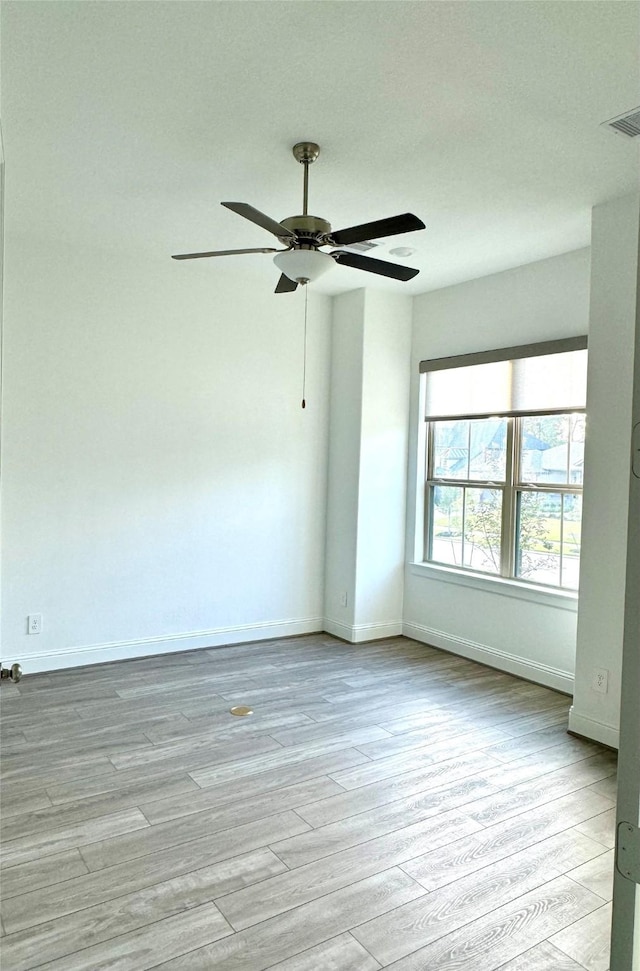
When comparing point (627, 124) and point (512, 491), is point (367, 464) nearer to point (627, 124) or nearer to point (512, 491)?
point (512, 491)

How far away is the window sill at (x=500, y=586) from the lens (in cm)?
408

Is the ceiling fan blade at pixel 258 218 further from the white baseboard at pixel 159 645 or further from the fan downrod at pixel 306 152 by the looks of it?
the white baseboard at pixel 159 645

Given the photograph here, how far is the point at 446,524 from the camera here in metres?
5.14

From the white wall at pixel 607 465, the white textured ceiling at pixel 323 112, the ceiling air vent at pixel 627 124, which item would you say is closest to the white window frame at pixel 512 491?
the white wall at pixel 607 465

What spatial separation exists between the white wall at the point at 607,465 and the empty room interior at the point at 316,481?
0.02 meters

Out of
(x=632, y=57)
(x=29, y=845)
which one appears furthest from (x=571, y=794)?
(x=632, y=57)

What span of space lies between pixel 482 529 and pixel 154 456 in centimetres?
249

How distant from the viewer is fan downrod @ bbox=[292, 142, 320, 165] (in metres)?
2.80

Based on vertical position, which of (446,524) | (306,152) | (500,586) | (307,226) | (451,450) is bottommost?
(500,586)

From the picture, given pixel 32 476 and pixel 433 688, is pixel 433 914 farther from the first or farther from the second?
A: pixel 32 476

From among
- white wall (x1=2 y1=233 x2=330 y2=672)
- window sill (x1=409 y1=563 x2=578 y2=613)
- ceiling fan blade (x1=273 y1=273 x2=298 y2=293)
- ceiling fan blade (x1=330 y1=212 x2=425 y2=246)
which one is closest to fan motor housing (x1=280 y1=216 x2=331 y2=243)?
ceiling fan blade (x1=330 y1=212 x2=425 y2=246)

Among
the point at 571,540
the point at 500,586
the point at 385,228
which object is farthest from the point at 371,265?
the point at 500,586

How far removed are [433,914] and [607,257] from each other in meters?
3.14

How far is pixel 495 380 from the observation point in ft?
15.1
